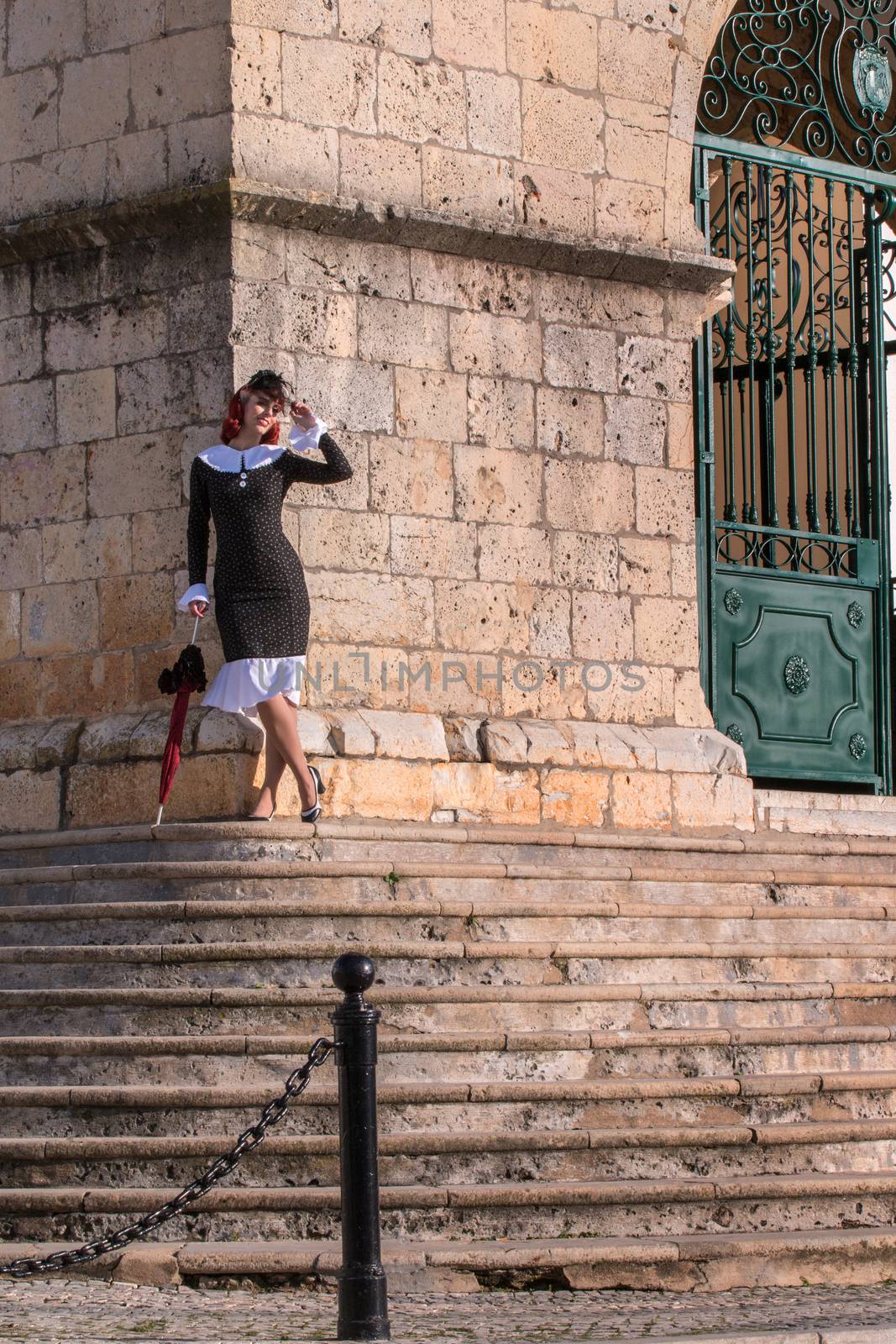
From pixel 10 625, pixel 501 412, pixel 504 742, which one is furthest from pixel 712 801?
pixel 10 625

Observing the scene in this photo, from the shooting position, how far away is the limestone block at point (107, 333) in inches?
344

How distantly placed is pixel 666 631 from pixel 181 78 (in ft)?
10.3

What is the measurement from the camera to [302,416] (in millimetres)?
8094

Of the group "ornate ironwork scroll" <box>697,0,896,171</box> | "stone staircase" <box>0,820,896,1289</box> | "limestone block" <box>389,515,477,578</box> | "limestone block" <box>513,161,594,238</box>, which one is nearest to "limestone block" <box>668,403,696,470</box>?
"limestone block" <box>513,161,594,238</box>

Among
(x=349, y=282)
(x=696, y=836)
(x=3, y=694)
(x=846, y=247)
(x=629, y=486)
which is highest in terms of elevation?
(x=846, y=247)

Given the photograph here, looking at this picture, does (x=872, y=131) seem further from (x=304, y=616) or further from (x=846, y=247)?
(x=304, y=616)

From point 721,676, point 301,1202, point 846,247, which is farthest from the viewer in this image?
point 846,247

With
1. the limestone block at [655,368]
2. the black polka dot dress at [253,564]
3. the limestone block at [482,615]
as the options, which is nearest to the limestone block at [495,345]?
the limestone block at [655,368]

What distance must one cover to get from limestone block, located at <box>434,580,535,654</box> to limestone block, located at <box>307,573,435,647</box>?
8 cm

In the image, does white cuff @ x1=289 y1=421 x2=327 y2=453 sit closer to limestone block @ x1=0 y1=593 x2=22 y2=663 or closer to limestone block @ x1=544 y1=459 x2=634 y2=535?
limestone block @ x1=544 y1=459 x2=634 y2=535

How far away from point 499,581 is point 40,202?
8.29 feet

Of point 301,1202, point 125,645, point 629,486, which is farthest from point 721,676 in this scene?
point 301,1202

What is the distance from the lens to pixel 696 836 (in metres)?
9.12

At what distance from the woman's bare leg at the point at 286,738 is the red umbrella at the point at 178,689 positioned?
0.28 meters
